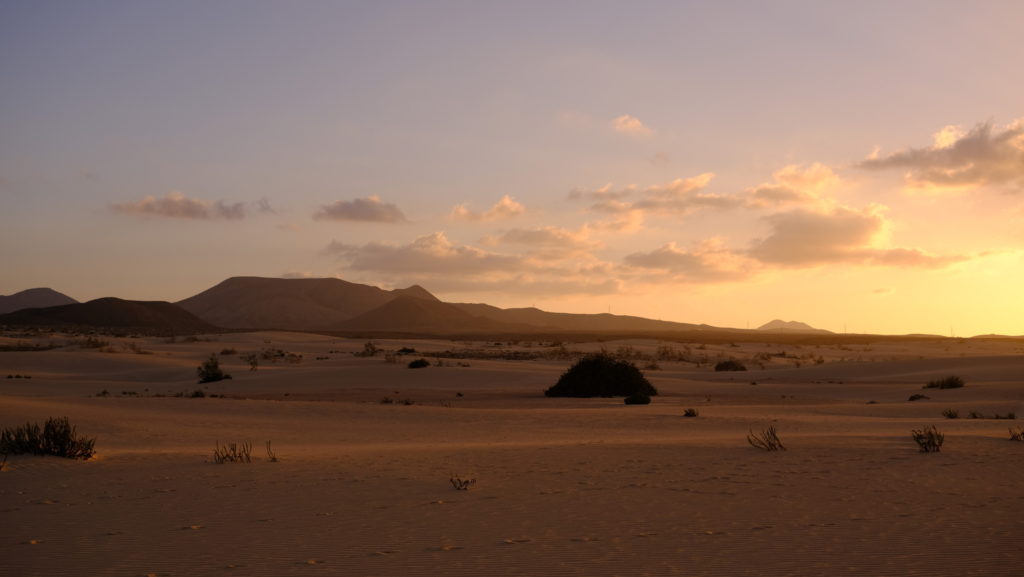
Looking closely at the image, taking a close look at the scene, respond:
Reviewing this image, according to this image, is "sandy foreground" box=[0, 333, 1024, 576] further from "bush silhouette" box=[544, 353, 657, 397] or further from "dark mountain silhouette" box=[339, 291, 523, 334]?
"dark mountain silhouette" box=[339, 291, 523, 334]

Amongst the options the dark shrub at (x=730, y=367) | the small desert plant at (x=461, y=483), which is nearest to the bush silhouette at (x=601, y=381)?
the dark shrub at (x=730, y=367)

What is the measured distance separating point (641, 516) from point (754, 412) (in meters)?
13.8

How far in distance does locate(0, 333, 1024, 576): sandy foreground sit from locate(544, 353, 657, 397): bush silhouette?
7.56m

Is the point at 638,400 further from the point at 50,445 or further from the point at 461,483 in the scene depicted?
the point at 50,445

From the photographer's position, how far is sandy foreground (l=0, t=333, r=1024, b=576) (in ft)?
22.5

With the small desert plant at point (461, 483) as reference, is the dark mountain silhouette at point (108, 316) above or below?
Answer: above

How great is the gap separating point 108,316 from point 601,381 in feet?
385

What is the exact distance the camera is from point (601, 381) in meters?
28.6

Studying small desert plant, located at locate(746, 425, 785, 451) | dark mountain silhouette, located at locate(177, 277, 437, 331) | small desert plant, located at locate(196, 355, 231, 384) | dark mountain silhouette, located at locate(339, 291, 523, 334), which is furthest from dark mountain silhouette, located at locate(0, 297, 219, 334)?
small desert plant, located at locate(746, 425, 785, 451)

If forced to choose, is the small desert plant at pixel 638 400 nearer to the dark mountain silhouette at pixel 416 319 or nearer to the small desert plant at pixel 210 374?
the small desert plant at pixel 210 374

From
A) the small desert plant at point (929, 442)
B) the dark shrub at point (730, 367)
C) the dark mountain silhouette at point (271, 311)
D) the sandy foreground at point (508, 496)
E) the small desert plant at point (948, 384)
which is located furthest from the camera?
the dark mountain silhouette at point (271, 311)

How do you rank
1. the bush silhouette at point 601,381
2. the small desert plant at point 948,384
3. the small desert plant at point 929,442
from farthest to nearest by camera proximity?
the small desert plant at point 948,384, the bush silhouette at point 601,381, the small desert plant at point 929,442

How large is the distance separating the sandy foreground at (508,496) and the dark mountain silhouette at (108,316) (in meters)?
107

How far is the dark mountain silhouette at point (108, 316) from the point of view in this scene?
12019 centimetres
